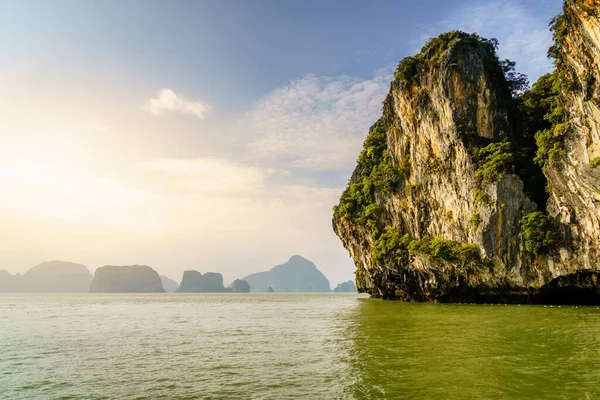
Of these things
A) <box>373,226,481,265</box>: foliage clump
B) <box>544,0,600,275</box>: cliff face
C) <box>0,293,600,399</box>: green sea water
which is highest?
<box>544,0,600,275</box>: cliff face

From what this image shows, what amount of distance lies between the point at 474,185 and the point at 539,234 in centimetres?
729

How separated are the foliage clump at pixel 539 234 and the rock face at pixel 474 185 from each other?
0.28 feet

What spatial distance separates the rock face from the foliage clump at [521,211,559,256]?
0.28 feet

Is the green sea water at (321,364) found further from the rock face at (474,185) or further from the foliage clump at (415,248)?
the foliage clump at (415,248)

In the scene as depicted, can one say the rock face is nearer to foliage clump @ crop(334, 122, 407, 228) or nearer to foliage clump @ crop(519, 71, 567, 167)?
foliage clump @ crop(334, 122, 407, 228)

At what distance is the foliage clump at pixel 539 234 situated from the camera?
30.8 m

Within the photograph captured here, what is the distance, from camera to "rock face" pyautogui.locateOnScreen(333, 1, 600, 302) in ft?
90.3

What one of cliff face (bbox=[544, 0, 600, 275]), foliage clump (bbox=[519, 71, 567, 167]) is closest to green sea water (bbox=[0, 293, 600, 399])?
cliff face (bbox=[544, 0, 600, 275])

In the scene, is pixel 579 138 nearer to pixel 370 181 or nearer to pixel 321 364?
pixel 370 181

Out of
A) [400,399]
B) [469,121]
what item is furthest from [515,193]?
[400,399]

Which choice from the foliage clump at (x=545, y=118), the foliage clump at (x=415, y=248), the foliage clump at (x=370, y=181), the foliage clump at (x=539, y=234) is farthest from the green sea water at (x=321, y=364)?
the foliage clump at (x=370, y=181)

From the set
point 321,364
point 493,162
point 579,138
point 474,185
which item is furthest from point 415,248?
point 321,364

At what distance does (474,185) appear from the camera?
118 ft

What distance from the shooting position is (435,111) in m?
40.9
